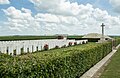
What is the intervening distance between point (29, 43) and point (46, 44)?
357cm

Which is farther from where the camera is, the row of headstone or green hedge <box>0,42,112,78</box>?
the row of headstone

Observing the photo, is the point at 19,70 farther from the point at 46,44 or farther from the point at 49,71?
the point at 46,44

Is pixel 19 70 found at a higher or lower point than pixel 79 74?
higher

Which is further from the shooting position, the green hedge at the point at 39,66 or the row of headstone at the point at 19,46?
the row of headstone at the point at 19,46

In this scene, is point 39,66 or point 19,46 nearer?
point 39,66

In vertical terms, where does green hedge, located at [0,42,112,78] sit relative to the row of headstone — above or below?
above

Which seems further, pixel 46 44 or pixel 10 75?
pixel 46 44

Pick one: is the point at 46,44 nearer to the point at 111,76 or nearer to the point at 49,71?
the point at 111,76

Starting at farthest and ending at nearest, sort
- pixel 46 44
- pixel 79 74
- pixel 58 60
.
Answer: pixel 46 44, pixel 79 74, pixel 58 60

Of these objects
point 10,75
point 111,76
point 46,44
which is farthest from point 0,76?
point 46,44

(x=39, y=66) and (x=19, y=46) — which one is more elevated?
(x=39, y=66)

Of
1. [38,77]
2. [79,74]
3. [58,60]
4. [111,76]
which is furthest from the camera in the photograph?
[111,76]

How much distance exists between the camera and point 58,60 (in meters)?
5.76

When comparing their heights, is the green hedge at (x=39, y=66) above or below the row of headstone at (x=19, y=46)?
above
